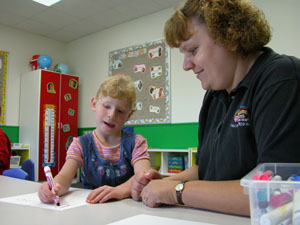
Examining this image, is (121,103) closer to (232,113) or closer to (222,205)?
(232,113)

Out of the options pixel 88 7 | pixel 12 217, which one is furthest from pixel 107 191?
pixel 88 7

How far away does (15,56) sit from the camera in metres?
4.75

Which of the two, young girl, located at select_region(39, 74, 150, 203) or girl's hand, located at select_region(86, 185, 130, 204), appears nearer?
girl's hand, located at select_region(86, 185, 130, 204)

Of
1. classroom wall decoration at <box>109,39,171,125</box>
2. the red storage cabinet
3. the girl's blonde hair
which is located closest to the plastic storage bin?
the girl's blonde hair

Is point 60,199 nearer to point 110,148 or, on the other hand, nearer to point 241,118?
point 110,148

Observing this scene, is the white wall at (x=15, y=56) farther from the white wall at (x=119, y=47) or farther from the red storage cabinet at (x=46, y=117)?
the white wall at (x=119, y=47)

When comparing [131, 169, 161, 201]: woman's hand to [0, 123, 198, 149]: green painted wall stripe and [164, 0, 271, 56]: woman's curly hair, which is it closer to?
[164, 0, 271, 56]: woman's curly hair

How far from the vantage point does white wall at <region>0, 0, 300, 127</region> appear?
320 cm

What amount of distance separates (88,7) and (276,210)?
4228mm

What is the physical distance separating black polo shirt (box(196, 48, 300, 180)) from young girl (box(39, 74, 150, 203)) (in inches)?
16.3

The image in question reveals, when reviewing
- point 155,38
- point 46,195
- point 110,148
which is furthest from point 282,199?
point 155,38

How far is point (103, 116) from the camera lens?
1370 millimetres

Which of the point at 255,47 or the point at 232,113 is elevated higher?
the point at 255,47

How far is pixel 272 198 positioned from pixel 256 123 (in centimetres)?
39
